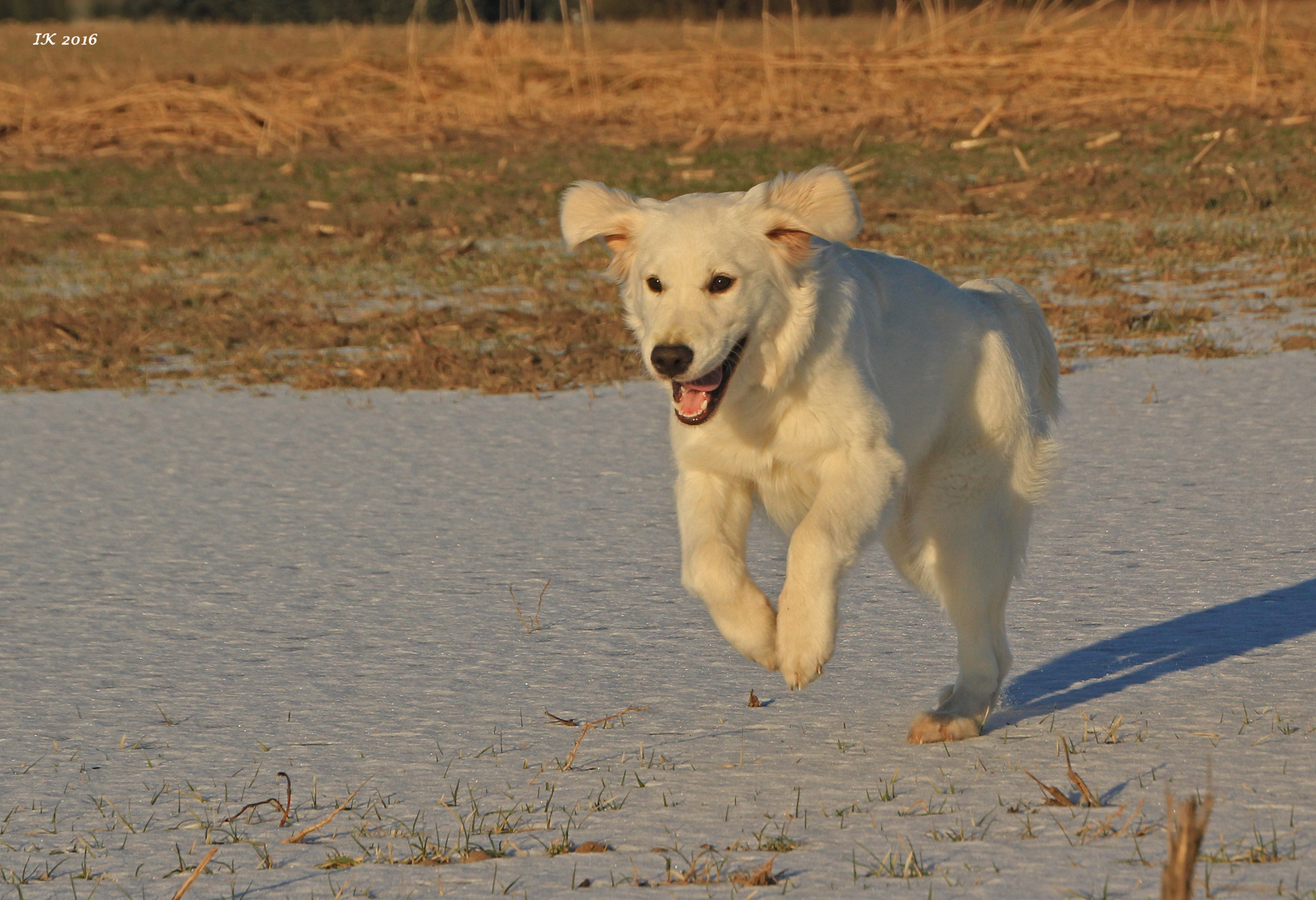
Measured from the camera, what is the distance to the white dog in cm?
390

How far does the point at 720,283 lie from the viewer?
4062mm

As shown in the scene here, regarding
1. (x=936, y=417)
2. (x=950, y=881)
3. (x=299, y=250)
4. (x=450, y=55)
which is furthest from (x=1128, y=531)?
(x=450, y=55)

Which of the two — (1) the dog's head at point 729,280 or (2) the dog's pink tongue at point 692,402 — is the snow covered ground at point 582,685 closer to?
(2) the dog's pink tongue at point 692,402

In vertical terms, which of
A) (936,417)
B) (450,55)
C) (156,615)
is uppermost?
(450,55)

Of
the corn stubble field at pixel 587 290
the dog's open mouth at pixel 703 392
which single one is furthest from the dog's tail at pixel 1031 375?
the dog's open mouth at pixel 703 392

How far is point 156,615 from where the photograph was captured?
5.21m

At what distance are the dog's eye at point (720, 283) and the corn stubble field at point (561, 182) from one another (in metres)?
5.14

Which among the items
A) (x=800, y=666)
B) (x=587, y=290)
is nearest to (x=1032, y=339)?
(x=800, y=666)

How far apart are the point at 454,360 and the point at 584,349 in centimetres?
83

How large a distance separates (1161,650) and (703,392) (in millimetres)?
1553

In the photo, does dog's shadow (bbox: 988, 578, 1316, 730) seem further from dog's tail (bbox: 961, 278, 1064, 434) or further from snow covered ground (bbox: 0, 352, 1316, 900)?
dog's tail (bbox: 961, 278, 1064, 434)

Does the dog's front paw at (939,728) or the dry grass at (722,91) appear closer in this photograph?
the dog's front paw at (939,728)

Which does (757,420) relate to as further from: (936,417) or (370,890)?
(370,890)

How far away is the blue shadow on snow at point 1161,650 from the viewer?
430 cm
